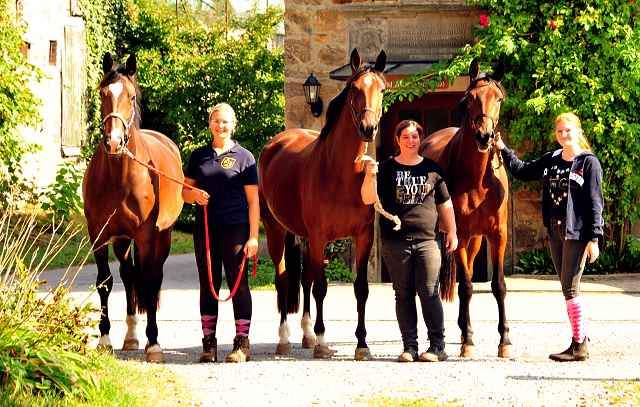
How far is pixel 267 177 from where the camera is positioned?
714 cm

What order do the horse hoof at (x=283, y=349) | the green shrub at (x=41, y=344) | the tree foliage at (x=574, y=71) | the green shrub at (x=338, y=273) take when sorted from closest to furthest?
the green shrub at (x=41, y=344), the horse hoof at (x=283, y=349), the tree foliage at (x=574, y=71), the green shrub at (x=338, y=273)

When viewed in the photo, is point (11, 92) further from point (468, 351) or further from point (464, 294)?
point (468, 351)

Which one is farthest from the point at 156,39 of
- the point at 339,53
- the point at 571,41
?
the point at 571,41

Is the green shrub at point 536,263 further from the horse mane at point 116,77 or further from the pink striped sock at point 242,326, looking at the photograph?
the horse mane at point 116,77

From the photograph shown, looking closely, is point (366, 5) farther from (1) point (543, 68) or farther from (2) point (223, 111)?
(2) point (223, 111)

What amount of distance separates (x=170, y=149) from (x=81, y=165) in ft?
31.7

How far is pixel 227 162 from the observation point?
19.1 ft

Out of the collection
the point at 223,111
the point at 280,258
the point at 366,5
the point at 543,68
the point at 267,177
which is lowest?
the point at 280,258

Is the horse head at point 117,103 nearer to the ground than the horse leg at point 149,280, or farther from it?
farther from it

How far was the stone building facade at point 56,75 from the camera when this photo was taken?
14.8 meters

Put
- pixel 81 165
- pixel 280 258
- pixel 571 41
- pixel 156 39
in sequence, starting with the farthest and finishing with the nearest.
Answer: pixel 156 39 < pixel 81 165 < pixel 571 41 < pixel 280 258

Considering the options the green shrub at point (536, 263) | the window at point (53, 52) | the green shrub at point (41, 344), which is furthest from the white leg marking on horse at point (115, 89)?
the window at point (53, 52)

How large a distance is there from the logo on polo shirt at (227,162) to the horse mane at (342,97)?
806 mm

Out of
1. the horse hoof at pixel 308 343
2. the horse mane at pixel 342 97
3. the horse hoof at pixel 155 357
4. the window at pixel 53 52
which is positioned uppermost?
the window at pixel 53 52
